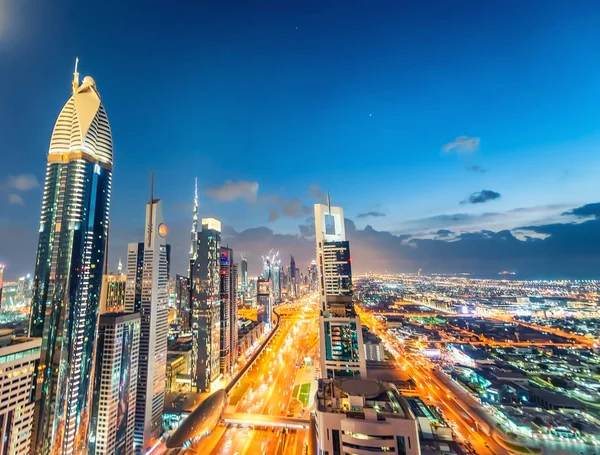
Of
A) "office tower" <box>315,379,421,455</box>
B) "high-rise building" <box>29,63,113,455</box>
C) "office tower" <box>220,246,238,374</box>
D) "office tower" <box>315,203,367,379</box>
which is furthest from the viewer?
"office tower" <box>220,246,238,374</box>

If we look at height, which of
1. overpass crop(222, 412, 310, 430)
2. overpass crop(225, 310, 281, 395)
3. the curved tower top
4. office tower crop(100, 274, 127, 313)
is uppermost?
the curved tower top

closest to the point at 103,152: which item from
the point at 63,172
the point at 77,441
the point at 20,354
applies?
the point at 63,172

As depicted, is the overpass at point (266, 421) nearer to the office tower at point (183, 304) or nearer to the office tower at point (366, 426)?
the office tower at point (366, 426)

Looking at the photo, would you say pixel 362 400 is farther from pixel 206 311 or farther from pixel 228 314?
pixel 228 314

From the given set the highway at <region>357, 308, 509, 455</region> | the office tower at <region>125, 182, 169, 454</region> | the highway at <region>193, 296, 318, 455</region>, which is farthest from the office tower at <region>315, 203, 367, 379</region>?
the office tower at <region>125, 182, 169, 454</region>

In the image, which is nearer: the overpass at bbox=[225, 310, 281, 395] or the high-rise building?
the high-rise building

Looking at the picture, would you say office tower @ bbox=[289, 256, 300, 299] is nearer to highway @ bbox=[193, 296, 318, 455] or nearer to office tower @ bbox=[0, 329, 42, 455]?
highway @ bbox=[193, 296, 318, 455]

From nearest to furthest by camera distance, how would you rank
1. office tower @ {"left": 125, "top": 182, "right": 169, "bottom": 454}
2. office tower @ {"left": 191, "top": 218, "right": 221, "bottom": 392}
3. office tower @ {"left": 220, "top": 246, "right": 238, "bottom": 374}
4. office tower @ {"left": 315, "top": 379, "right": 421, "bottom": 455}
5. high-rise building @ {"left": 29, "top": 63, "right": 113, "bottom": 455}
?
office tower @ {"left": 315, "top": 379, "right": 421, "bottom": 455} < high-rise building @ {"left": 29, "top": 63, "right": 113, "bottom": 455} < office tower @ {"left": 125, "top": 182, "right": 169, "bottom": 454} < office tower @ {"left": 191, "top": 218, "right": 221, "bottom": 392} < office tower @ {"left": 220, "top": 246, "right": 238, "bottom": 374}
